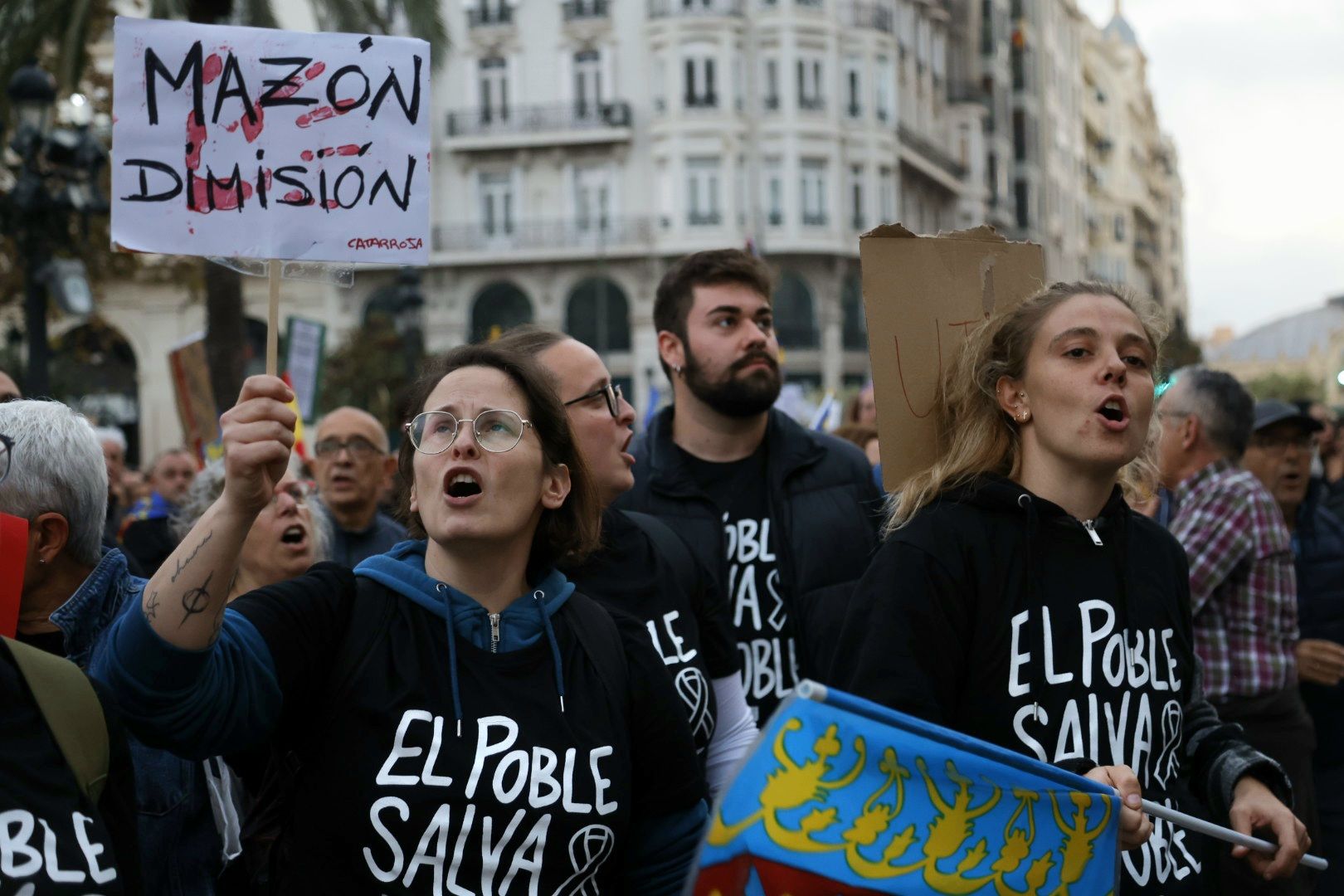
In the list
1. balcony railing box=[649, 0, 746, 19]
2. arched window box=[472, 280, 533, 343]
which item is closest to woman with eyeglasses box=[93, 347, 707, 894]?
arched window box=[472, 280, 533, 343]

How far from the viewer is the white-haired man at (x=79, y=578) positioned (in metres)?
2.95

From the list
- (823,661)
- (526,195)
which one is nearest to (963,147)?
(526,195)

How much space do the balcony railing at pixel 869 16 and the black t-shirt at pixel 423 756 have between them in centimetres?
4584

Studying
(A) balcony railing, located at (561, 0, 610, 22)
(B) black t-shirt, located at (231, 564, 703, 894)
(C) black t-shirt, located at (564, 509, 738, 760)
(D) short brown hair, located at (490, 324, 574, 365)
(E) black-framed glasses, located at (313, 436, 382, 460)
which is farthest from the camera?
(A) balcony railing, located at (561, 0, 610, 22)

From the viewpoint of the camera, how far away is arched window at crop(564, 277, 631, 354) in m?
45.0

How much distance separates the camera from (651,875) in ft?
9.52

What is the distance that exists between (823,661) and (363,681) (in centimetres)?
222

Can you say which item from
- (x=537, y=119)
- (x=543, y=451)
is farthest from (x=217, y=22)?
(x=537, y=119)

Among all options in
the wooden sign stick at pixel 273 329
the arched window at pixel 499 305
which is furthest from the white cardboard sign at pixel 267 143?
the arched window at pixel 499 305

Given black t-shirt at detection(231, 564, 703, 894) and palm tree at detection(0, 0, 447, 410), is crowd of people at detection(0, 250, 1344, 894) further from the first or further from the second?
palm tree at detection(0, 0, 447, 410)

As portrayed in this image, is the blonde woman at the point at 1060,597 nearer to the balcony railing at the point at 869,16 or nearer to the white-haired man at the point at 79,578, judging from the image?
the white-haired man at the point at 79,578

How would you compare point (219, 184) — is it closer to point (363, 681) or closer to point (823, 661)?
point (363, 681)

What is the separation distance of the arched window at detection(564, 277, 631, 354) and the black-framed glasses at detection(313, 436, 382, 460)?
37804 mm

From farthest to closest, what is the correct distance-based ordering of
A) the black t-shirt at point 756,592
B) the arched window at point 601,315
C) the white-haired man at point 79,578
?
the arched window at point 601,315, the black t-shirt at point 756,592, the white-haired man at point 79,578
